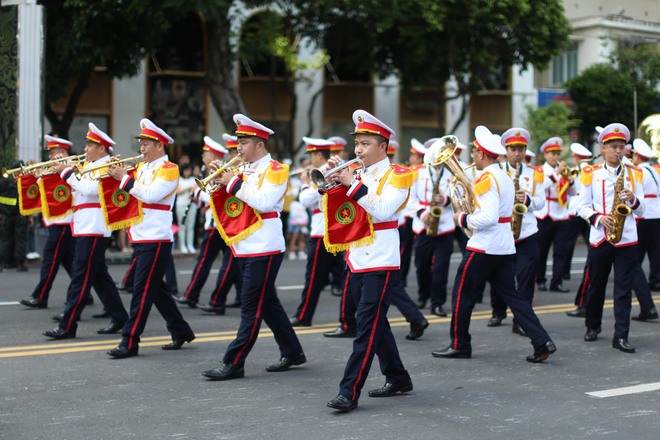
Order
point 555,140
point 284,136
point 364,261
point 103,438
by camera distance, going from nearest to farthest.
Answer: point 103,438
point 364,261
point 555,140
point 284,136

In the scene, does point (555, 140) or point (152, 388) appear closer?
point (152, 388)

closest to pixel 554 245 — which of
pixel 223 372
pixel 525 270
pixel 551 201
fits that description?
pixel 551 201

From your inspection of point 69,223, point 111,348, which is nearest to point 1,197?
point 69,223

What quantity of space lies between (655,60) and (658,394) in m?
28.8

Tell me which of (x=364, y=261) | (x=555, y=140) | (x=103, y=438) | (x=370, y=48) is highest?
(x=370, y=48)

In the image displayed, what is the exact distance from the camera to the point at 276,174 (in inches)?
304

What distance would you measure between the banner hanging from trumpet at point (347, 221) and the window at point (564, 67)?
3775cm

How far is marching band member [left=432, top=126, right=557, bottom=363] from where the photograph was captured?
838cm

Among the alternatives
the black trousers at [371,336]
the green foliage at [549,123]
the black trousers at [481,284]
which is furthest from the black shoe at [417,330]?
the green foliage at [549,123]

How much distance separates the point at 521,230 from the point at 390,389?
3828 mm

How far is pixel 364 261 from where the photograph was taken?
6996 millimetres

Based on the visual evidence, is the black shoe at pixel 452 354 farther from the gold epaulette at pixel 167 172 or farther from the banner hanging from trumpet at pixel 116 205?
the banner hanging from trumpet at pixel 116 205

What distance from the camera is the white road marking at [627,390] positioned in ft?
24.0

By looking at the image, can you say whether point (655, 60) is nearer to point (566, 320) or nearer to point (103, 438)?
point (566, 320)
